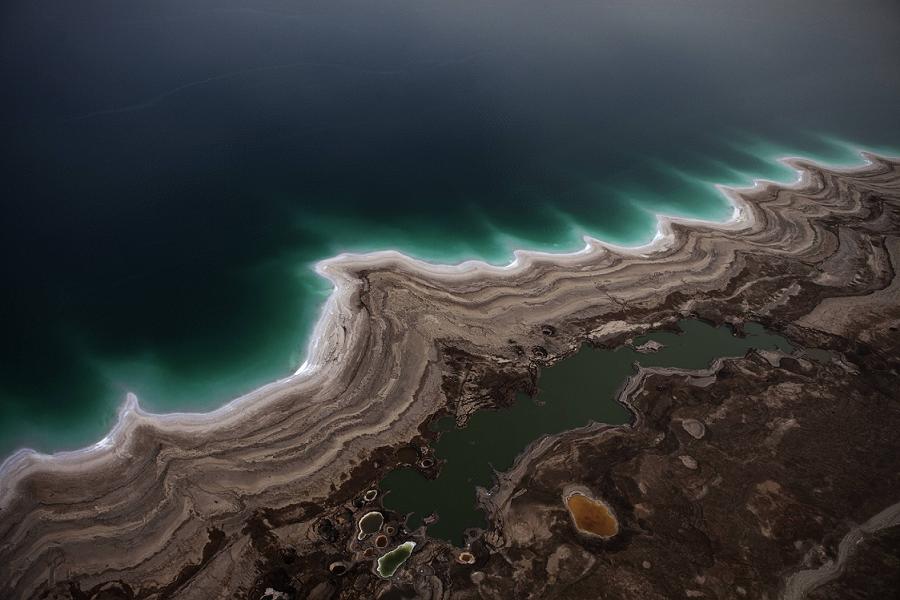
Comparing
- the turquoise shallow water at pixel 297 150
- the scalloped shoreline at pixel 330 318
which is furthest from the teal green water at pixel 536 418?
the turquoise shallow water at pixel 297 150

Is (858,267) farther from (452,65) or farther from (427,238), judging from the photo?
(452,65)

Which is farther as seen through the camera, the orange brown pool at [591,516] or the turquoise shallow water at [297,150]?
the turquoise shallow water at [297,150]

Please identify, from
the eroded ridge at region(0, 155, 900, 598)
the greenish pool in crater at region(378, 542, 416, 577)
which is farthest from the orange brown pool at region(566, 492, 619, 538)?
the greenish pool in crater at region(378, 542, 416, 577)

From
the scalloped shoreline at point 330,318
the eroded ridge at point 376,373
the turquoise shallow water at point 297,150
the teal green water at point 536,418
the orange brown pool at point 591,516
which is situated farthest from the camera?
the turquoise shallow water at point 297,150

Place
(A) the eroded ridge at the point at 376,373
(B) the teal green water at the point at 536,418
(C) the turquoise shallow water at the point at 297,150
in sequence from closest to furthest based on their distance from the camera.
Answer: (A) the eroded ridge at the point at 376,373, (B) the teal green water at the point at 536,418, (C) the turquoise shallow water at the point at 297,150

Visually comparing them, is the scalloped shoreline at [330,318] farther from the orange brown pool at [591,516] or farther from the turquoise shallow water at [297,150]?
the orange brown pool at [591,516]

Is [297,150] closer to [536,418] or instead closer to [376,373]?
[376,373]
